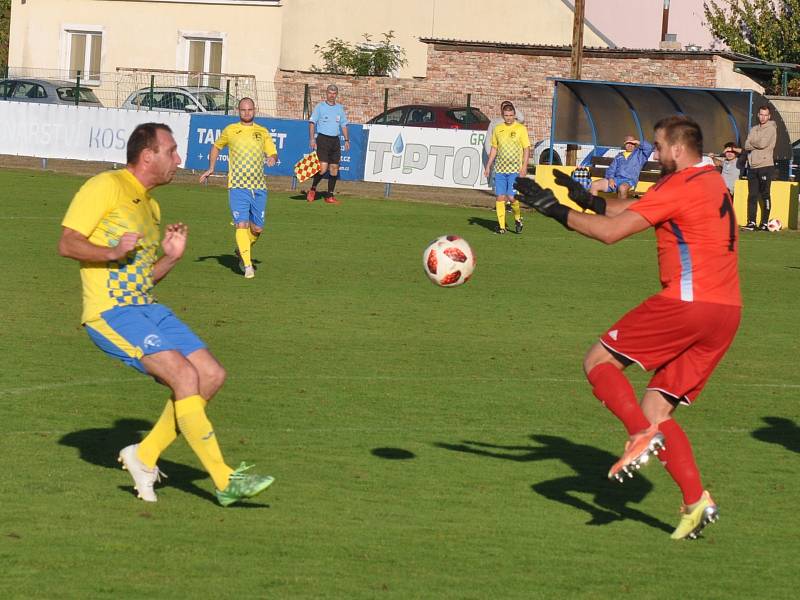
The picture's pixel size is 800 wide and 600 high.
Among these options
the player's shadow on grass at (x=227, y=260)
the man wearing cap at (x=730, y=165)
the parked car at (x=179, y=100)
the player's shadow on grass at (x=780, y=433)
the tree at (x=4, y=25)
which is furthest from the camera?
the tree at (x=4, y=25)

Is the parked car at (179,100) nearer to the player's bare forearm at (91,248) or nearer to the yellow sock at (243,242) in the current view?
the yellow sock at (243,242)

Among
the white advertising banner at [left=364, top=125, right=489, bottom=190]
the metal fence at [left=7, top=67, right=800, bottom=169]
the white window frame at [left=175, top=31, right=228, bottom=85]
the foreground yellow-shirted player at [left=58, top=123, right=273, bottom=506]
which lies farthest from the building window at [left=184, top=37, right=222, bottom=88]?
the foreground yellow-shirted player at [left=58, top=123, right=273, bottom=506]

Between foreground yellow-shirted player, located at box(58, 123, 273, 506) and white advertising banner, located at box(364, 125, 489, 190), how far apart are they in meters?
21.6

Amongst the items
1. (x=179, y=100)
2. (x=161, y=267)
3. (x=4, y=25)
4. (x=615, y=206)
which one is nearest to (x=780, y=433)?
(x=615, y=206)

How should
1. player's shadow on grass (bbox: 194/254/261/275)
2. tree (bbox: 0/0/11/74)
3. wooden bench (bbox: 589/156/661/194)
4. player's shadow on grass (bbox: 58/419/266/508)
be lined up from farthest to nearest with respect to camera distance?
tree (bbox: 0/0/11/74) → wooden bench (bbox: 589/156/661/194) → player's shadow on grass (bbox: 194/254/261/275) → player's shadow on grass (bbox: 58/419/266/508)

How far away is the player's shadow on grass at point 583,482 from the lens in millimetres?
7343

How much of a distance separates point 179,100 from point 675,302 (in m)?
31.0

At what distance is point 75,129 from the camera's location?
3072 cm

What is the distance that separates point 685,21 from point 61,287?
4450 cm

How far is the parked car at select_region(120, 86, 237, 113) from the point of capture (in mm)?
36312

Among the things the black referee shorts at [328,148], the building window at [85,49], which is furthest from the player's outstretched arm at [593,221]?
the building window at [85,49]

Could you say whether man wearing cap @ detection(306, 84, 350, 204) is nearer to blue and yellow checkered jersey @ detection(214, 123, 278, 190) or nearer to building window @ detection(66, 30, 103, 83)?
blue and yellow checkered jersey @ detection(214, 123, 278, 190)

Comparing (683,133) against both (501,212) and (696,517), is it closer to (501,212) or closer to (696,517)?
(696,517)

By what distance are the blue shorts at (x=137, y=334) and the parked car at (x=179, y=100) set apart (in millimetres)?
29716
